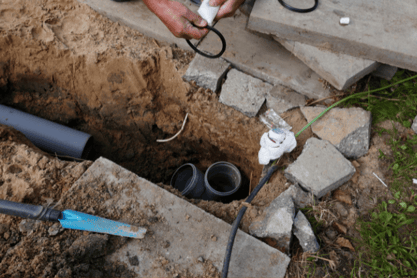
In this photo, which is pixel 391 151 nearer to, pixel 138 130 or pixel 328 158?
pixel 328 158

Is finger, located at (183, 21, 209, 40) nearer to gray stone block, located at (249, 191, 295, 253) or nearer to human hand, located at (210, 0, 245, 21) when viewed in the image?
human hand, located at (210, 0, 245, 21)

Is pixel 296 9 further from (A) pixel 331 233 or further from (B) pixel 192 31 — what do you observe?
(A) pixel 331 233

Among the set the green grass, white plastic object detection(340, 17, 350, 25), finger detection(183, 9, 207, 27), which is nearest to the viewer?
the green grass

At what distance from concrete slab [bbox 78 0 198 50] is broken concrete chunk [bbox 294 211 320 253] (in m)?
1.95

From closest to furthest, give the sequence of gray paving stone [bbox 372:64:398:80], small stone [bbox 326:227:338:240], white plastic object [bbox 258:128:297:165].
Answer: small stone [bbox 326:227:338:240]
white plastic object [bbox 258:128:297:165]
gray paving stone [bbox 372:64:398:80]

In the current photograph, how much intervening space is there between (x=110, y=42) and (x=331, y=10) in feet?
6.98

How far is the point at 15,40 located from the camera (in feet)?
9.23

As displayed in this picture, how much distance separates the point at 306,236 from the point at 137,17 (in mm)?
2623

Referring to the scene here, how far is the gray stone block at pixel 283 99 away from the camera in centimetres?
257

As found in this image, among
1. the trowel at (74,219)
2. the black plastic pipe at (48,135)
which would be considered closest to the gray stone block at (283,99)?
the trowel at (74,219)

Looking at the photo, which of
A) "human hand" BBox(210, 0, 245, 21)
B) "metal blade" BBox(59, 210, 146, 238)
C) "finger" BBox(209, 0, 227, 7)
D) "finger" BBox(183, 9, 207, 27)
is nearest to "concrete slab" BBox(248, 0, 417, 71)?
"human hand" BBox(210, 0, 245, 21)

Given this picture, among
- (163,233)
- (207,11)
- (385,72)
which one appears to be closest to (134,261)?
(163,233)

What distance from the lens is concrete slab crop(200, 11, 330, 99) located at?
259 centimetres

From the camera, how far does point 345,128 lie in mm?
2369
